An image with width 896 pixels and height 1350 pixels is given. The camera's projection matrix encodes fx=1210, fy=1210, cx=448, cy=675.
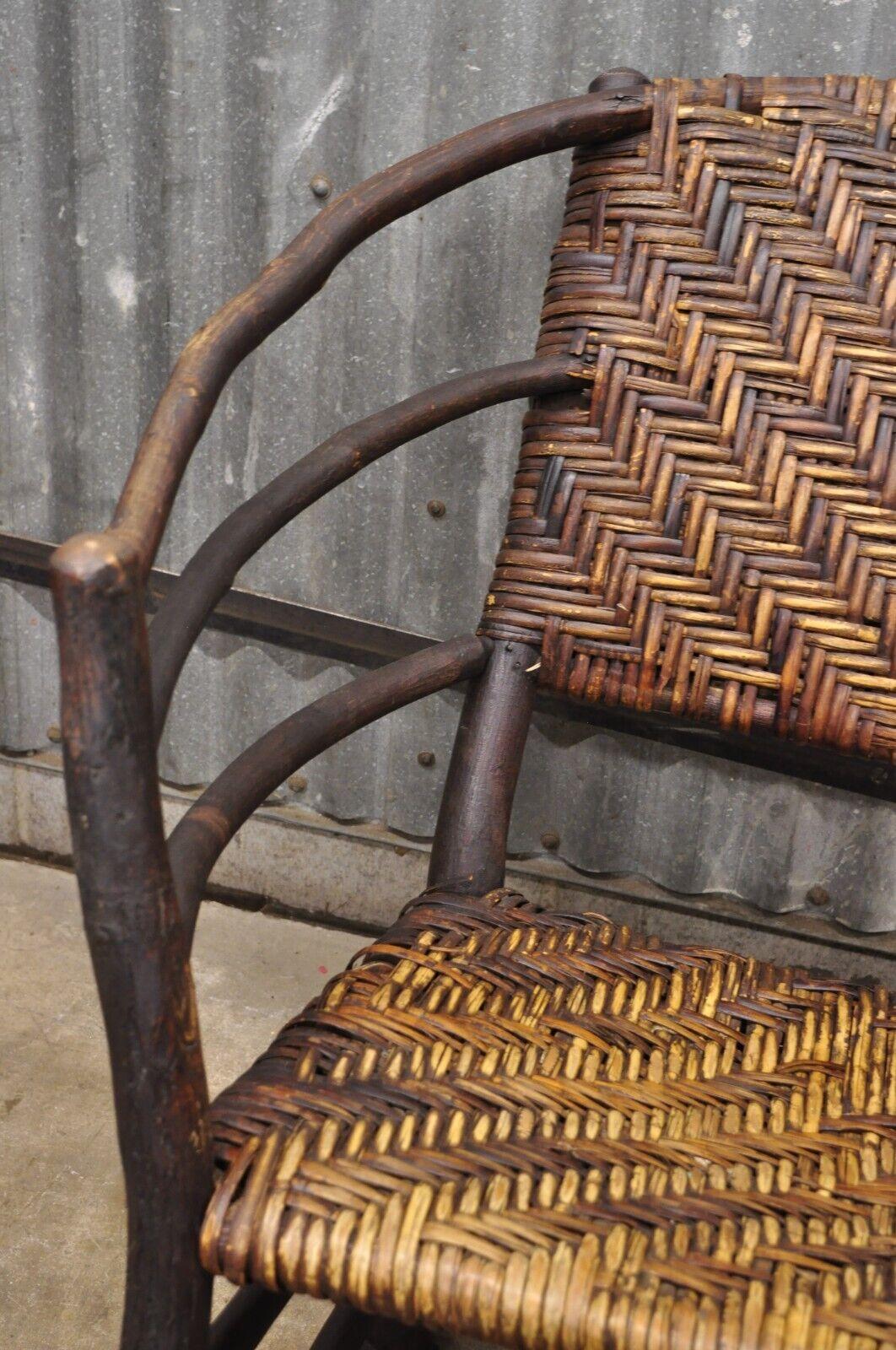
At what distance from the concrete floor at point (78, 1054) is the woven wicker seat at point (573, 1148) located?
0.57 meters

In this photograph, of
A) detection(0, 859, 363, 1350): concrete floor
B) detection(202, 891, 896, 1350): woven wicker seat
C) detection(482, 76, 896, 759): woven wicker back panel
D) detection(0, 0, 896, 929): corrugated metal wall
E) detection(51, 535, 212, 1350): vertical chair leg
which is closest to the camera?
detection(51, 535, 212, 1350): vertical chair leg

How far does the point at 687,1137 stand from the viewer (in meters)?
0.71

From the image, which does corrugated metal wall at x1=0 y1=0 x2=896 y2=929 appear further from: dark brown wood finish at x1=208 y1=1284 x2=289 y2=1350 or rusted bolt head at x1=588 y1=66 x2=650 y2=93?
dark brown wood finish at x1=208 y1=1284 x2=289 y2=1350

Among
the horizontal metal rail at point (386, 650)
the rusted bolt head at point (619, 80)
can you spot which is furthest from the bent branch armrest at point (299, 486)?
the horizontal metal rail at point (386, 650)

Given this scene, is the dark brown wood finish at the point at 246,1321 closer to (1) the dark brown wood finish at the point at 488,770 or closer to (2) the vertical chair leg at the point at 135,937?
(2) the vertical chair leg at the point at 135,937

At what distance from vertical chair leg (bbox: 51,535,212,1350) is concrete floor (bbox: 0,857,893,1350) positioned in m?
0.57

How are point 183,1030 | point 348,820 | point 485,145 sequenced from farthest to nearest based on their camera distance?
point 348,820
point 485,145
point 183,1030

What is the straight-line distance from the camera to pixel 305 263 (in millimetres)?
783

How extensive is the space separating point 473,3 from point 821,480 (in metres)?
0.67

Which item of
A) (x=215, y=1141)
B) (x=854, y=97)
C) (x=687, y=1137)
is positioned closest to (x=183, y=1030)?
(x=215, y=1141)

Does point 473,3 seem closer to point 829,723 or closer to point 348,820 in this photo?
point 829,723

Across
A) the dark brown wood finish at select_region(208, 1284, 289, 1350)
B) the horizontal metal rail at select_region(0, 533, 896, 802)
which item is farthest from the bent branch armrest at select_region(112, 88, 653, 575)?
the horizontal metal rail at select_region(0, 533, 896, 802)

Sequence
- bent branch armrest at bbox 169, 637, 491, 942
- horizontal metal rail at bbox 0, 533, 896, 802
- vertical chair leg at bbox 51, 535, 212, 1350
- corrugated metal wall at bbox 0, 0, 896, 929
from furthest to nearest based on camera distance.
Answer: horizontal metal rail at bbox 0, 533, 896, 802 < corrugated metal wall at bbox 0, 0, 896, 929 < bent branch armrest at bbox 169, 637, 491, 942 < vertical chair leg at bbox 51, 535, 212, 1350

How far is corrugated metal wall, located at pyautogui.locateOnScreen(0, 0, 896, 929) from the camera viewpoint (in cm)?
127
